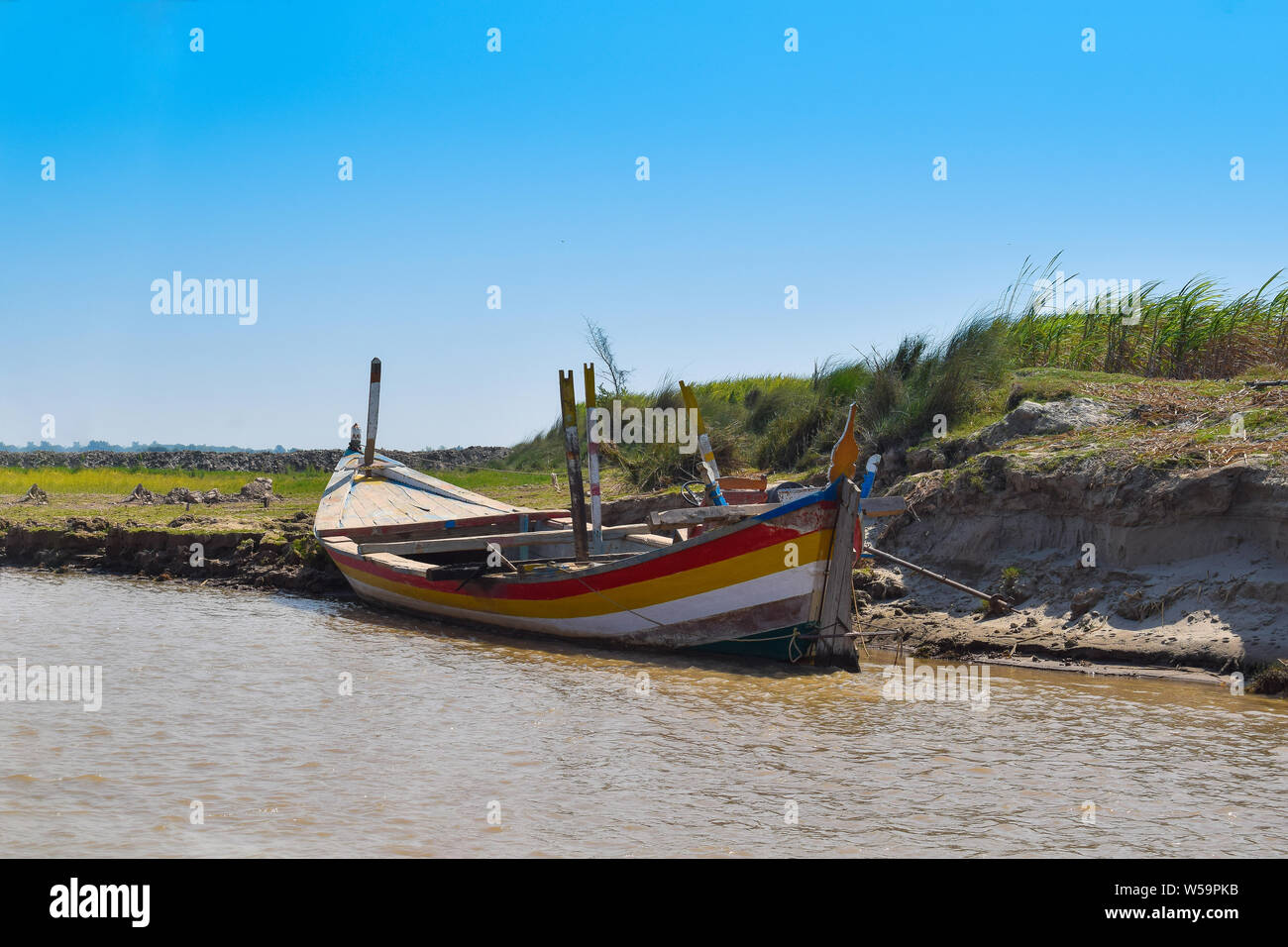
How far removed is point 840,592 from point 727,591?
95 cm

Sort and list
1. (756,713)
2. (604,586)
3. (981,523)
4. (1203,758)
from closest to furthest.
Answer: (1203,758), (756,713), (604,586), (981,523)

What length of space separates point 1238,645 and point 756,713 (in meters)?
3.64

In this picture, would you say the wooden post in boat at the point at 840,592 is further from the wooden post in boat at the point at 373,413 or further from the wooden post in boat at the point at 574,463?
the wooden post in boat at the point at 373,413

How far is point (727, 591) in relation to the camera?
27.9ft

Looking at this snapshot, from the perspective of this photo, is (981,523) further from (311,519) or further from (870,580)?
(311,519)

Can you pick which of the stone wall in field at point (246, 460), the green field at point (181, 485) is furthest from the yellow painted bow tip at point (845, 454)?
the stone wall in field at point (246, 460)

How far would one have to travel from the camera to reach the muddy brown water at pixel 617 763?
461 centimetres

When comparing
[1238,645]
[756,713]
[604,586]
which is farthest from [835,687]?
[1238,645]

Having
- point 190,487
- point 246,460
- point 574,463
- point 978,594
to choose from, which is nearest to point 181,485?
point 190,487

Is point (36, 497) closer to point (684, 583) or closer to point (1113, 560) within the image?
point (684, 583)

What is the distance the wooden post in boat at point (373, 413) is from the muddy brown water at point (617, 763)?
319 inches

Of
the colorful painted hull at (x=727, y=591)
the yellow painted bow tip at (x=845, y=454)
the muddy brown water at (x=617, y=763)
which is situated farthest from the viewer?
the colorful painted hull at (x=727, y=591)

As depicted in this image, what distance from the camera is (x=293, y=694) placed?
296 inches
